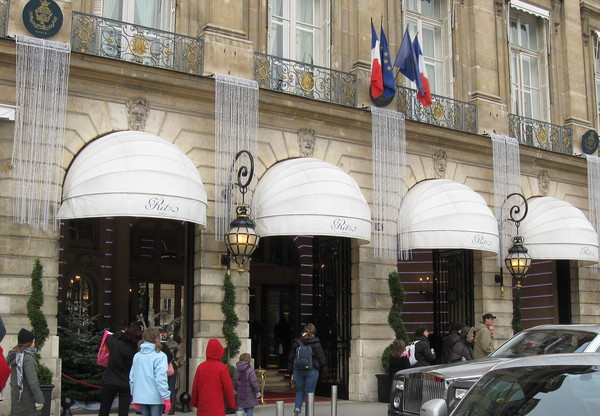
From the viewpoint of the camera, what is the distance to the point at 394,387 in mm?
10531

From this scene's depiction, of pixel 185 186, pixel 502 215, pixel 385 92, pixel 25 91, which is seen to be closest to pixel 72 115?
pixel 25 91

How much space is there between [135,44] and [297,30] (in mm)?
4319

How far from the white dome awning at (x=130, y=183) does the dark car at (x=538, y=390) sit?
8731 mm

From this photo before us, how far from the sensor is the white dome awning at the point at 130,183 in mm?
13617

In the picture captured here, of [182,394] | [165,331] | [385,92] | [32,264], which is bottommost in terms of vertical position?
[182,394]

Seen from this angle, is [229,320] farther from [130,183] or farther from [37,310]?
[37,310]

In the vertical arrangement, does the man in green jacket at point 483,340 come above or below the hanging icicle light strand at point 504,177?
below

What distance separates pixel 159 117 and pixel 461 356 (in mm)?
7184

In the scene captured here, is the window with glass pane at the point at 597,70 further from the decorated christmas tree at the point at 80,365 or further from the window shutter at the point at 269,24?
the decorated christmas tree at the point at 80,365

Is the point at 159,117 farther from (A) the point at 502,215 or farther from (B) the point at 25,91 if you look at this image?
(A) the point at 502,215

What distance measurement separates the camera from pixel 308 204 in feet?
51.3

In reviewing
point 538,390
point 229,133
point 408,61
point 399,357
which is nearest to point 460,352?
point 399,357

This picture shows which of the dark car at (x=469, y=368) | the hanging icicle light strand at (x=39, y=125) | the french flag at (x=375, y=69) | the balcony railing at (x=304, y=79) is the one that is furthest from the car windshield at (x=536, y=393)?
the french flag at (x=375, y=69)

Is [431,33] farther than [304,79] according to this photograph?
Yes
